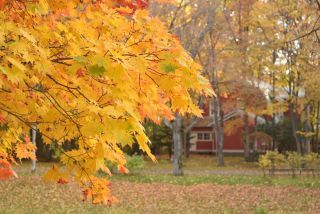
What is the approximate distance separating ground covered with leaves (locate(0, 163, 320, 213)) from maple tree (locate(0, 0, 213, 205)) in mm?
7301

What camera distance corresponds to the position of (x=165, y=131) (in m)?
35.0

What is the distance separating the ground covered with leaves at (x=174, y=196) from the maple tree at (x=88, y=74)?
730 centimetres

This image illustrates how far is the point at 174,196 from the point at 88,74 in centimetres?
1096

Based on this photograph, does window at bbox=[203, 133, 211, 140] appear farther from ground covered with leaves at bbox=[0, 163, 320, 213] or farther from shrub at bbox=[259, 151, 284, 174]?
ground covered with leaves at bbox=[0, 163, 320, 213]

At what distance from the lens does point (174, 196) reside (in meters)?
13.7

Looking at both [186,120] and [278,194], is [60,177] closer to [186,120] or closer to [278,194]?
[278,194]

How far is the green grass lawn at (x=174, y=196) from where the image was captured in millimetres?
10992

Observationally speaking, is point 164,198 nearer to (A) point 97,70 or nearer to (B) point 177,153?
(B) point 177,153

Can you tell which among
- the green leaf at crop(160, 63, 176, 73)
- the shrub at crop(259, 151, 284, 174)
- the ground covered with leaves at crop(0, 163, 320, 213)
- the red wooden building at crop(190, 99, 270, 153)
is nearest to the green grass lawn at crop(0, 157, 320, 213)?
the ground covered with leaves at crop(0, 163, 320, 213)

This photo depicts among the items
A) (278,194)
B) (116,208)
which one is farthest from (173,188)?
(116,208)

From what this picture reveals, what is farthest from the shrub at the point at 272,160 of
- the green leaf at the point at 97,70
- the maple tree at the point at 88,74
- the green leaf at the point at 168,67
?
the green leaf at the point at 97,70

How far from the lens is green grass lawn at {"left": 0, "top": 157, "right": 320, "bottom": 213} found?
10992 millimetres

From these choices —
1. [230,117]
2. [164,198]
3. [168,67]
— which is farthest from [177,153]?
[230,117]

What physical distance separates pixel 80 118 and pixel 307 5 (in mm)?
20339
